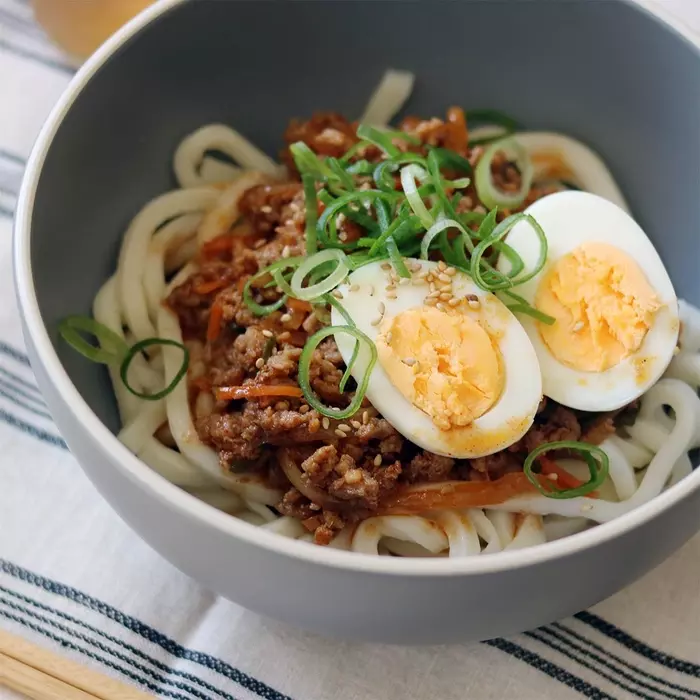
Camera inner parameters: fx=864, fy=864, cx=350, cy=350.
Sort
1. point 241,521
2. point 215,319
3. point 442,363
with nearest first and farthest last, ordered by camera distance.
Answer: point 241,521
point 442,363
point 215,319

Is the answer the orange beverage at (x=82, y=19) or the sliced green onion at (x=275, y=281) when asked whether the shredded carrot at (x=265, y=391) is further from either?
the orange beverage at (x=82, y=19)

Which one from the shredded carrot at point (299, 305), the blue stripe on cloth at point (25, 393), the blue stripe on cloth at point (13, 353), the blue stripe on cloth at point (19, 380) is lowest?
the blue stripe on cloth at point (25, 393)

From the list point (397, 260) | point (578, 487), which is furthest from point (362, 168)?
point (578, 487)

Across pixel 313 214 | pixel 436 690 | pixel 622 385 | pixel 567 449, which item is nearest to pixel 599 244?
pixel 622 385

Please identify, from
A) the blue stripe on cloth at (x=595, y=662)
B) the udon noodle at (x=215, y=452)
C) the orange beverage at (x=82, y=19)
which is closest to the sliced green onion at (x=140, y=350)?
the udon noodle at (x=215, y=452)

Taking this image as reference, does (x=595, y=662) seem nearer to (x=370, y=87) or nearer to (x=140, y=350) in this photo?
(x=140, y=350)

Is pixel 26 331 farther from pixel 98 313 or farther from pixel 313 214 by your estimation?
pixel 313 214

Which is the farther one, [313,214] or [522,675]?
[313,214]
